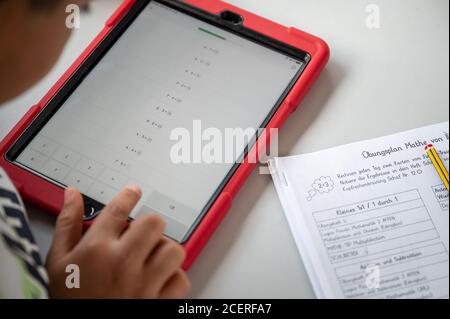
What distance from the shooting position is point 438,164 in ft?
1.84

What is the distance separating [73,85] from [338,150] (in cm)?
33

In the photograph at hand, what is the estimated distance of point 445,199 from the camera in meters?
0.55

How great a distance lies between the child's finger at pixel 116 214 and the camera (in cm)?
51

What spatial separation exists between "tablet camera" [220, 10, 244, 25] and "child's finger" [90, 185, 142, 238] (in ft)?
0.87

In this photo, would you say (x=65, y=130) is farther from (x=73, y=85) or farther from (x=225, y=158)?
(x=225, y=158)

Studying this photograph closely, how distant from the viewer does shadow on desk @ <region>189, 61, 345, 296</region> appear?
540 millimetres

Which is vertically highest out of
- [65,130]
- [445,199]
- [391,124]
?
[65,130]

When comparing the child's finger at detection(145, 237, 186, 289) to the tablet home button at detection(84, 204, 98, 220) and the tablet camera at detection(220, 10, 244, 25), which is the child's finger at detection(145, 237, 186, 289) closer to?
the tablet home button at detection(84, 204, 98, 220)

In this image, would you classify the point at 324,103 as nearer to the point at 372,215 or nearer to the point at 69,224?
the point at 372,215

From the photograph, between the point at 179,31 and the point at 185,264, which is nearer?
the point at 185,264

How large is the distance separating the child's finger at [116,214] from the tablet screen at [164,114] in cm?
3

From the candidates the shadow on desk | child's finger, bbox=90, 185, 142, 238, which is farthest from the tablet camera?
child's finger, bbox=90, 185, 142, 238

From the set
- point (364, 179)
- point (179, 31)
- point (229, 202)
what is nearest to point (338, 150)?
point (364, 179)

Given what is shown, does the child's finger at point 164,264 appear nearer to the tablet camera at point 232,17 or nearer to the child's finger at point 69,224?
the child's finger at point 69,224
